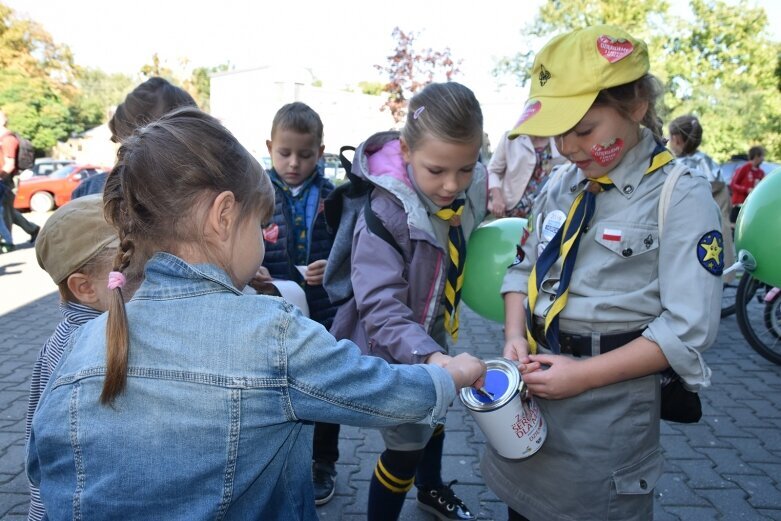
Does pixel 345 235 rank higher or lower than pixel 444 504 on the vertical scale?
higher

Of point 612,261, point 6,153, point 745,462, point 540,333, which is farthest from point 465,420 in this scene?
point 6,153

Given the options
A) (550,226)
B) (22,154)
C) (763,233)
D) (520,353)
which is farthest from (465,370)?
(22,154)

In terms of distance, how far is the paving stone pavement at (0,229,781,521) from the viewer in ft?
9.77

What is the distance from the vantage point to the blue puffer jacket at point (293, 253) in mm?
2840

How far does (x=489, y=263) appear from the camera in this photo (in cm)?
225

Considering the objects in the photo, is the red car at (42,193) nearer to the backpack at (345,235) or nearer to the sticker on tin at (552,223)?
the backpack at (345,235)

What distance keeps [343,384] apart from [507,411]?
0.66 meters

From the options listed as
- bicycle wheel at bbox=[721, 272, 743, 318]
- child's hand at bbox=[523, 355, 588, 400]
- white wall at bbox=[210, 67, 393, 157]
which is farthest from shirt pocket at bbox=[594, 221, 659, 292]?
white wall at bbox=[210, 67, 393, 157]

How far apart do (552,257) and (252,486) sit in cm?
109

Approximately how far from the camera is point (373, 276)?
1949 mm

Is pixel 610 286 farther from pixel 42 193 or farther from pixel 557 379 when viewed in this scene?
pixel 42 193

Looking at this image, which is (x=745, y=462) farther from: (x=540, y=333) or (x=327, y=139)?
(x=327, y=139)

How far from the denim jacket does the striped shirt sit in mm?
421

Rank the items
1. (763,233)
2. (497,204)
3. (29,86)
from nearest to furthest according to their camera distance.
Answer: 1. (763,233)
2. (497,204)
3. (29,86)
